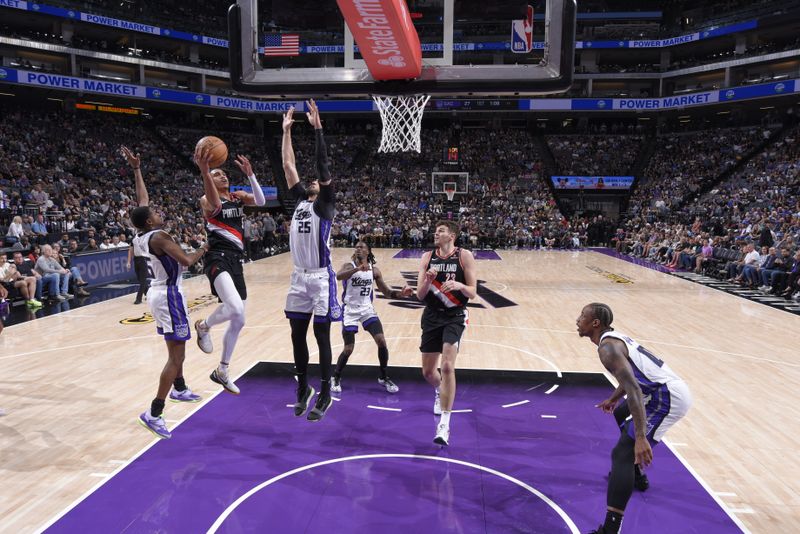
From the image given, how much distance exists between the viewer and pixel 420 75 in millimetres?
7727

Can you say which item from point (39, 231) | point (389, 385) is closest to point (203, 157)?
point (389, 385)

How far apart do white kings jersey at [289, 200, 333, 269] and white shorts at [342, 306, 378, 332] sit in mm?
1692

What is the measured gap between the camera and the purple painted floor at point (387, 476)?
361cm

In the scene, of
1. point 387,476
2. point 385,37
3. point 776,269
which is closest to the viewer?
point 387,476

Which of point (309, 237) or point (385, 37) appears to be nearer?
point (309, 237)

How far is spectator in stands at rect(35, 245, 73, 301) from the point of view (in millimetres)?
11594

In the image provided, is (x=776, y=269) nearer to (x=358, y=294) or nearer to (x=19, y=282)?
(x=358, y=294)

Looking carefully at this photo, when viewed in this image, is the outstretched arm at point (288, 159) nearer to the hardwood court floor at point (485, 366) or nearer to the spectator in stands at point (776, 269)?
the hardwood court floor at point (485, 366)

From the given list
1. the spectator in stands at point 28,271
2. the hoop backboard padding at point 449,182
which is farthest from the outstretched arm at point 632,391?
the hoop backboard padding at point 449,182

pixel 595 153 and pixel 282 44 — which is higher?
pixel 595 153

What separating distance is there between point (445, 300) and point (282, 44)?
4.91 meters

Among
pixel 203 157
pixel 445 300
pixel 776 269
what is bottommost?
pixel 776 269

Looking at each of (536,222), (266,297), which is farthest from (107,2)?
(266,297)

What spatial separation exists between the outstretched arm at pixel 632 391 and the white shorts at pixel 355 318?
10.6ft
